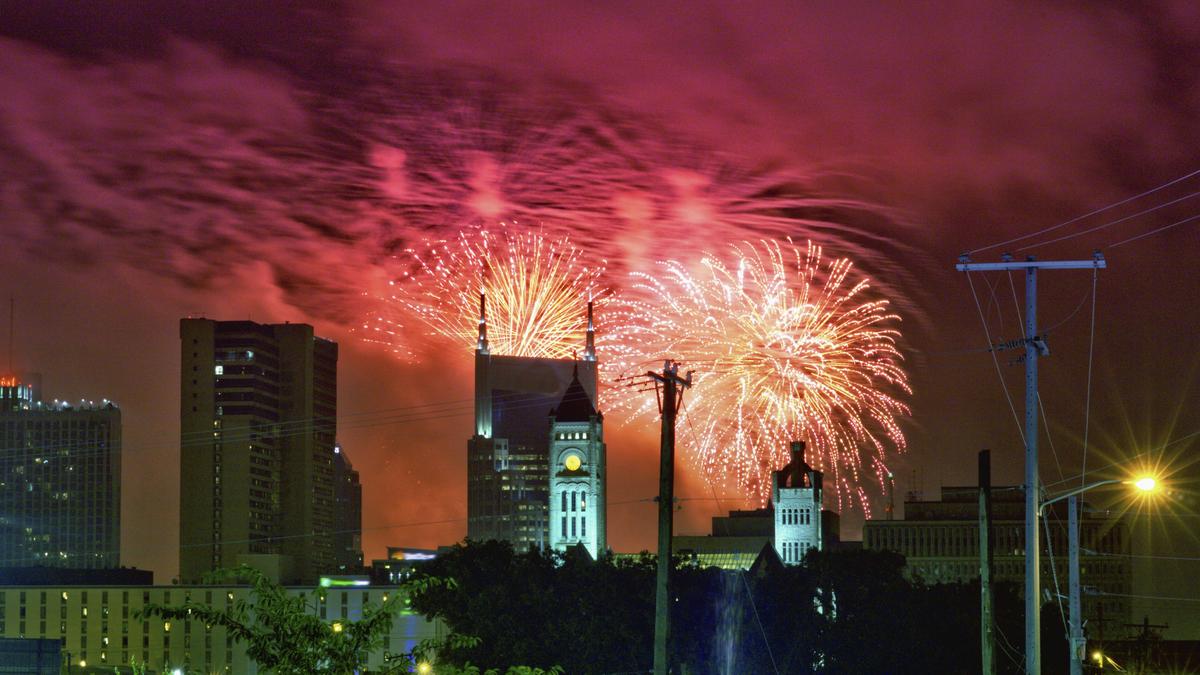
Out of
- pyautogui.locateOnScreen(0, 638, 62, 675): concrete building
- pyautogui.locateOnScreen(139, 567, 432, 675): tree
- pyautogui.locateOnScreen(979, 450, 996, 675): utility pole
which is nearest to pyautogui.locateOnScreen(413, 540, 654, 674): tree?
pyautogui.locateOnScreen(0, 638, 62, 675): concrete building

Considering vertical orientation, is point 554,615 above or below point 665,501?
below

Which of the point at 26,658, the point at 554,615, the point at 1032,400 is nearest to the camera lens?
the point at 1032,400

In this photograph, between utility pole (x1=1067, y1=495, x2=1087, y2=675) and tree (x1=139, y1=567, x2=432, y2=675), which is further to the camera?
utility pole (x1=1067, y1=495, x2=1087, y2=675)

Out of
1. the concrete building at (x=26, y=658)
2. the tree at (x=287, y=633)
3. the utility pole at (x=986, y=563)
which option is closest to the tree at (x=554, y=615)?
the concrete building at (x=26, y=658)

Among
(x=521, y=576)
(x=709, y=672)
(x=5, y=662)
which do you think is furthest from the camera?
(x=521, y=576)

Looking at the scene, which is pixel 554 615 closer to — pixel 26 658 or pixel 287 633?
pixel 26 658

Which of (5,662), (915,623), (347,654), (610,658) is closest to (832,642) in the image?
(915,623)

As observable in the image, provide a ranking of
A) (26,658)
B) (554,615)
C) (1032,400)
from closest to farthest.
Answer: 1. (1032,400)
2. (26,658)
3. (554,615)

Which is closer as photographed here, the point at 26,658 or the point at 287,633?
the point at 287,633

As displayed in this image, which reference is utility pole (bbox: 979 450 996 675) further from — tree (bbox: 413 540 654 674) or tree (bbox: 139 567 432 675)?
tree (bbox: 413 540 654 674)

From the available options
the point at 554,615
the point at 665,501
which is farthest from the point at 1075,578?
the point at 554,615

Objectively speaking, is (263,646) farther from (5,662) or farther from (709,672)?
(709,672)
